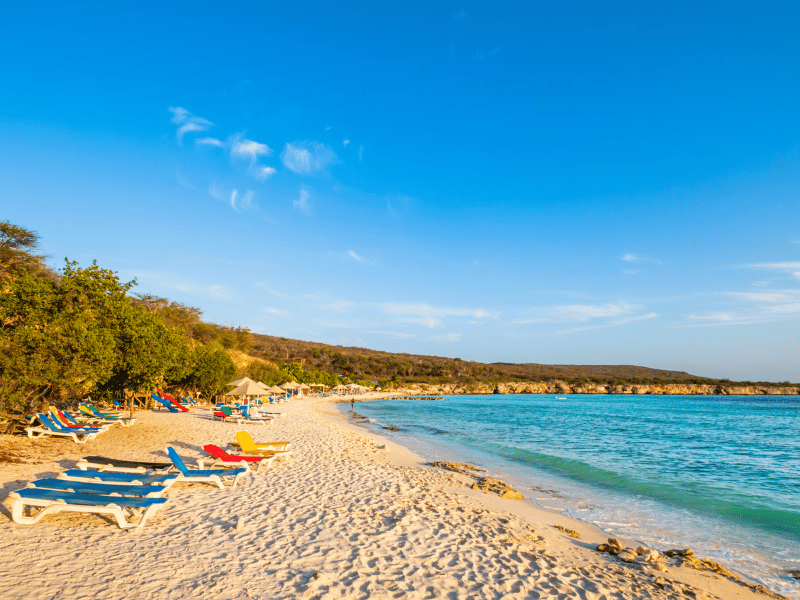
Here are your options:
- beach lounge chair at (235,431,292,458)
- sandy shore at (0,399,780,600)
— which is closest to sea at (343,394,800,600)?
sandy shore at (0,399,780,600)

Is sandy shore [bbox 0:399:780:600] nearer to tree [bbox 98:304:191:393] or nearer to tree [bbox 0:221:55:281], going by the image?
tree [bbox 98:304:191:393]

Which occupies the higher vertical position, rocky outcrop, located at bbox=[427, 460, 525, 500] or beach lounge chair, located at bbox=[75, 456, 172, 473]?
beach lounge chair, located at bbox=[75, 456, 172, 473]

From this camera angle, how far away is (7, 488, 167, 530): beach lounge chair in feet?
17.7

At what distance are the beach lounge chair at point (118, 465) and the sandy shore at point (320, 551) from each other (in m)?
0.76

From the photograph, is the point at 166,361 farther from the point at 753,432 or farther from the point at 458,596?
the point at 753,432

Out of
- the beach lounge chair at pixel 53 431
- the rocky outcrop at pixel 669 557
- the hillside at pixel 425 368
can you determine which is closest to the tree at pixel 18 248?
the beach lounge chair at pixel 53 431

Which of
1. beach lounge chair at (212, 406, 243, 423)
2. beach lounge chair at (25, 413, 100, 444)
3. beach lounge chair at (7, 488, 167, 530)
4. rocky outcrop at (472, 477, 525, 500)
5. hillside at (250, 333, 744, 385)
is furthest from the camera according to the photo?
hillside at (250, 333, 744, 385)

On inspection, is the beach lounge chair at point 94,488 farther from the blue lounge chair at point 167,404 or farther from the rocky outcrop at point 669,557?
the blue lounge chair at point 167,404

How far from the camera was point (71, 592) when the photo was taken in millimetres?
3889

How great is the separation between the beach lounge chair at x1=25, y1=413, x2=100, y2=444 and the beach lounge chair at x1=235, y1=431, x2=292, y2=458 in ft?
14.5

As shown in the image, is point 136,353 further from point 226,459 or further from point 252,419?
point 226,459

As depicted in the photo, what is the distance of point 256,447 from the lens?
437 inches

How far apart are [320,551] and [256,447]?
6.49 meters

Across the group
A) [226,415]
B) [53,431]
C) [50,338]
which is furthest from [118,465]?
[226,415]
